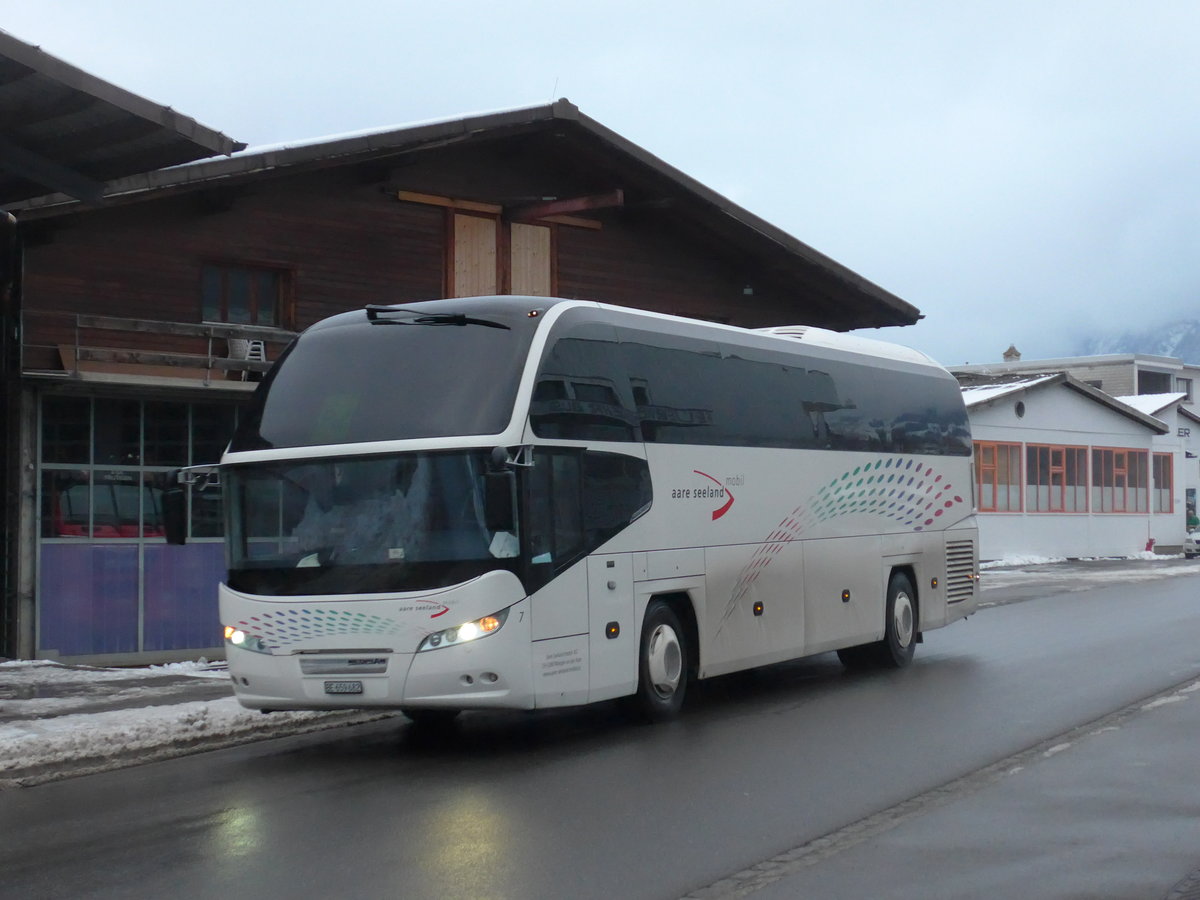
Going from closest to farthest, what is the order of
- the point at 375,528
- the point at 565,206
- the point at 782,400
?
the point at 375,528, the point at 782,400, the point at 565,206

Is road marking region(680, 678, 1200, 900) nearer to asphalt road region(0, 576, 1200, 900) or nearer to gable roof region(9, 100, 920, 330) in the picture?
asphalt road region(0, 576, 1200, 900)

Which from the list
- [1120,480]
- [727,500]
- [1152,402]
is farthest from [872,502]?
[1152,402]

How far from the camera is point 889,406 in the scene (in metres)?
16.2

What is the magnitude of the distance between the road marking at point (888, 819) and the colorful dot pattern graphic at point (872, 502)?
11.1 ft

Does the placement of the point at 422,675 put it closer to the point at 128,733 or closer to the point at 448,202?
the point at 128,733

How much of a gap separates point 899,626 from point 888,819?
8309 mm

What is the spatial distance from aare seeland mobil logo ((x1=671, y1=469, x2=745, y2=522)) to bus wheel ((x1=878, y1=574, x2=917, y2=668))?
3.62m

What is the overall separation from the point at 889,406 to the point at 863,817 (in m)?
8.68

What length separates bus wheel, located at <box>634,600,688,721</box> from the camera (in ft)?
38.9

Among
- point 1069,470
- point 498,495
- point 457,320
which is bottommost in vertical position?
point 498,495

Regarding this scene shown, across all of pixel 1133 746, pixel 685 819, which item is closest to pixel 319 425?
pixel 685 819

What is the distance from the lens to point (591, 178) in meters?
24.4

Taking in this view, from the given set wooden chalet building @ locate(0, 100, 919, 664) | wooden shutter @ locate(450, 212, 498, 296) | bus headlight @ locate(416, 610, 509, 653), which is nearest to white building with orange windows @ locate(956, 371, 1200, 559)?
wooden chalet building @ locate(0, 100, 919, 664)

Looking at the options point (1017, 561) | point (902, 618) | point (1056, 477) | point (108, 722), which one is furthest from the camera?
point (1056, 477)
